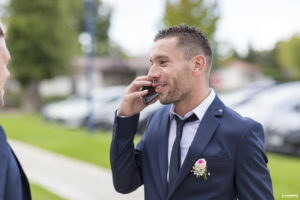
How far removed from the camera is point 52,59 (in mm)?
25484

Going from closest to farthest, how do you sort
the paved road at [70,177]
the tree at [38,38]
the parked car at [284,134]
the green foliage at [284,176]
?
the green foliage at [284,176]
the paved road at [70,177]
the parked car at [284,134]
the tree at [38,38]

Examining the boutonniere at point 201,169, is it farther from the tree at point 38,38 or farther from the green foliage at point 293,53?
the green foliage at point 293,53

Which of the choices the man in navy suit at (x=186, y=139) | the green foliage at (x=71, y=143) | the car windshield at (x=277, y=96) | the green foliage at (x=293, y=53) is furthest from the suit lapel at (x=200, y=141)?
the green foliage at (x=293, y=53)

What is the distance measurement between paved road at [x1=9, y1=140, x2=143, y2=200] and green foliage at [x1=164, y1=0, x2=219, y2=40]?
14391 mm

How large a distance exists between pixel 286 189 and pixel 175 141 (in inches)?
147

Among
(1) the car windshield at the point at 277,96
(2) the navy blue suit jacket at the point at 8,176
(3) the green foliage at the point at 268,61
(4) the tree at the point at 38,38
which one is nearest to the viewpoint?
(2) the navy blue suit jacket at the point at 8,176

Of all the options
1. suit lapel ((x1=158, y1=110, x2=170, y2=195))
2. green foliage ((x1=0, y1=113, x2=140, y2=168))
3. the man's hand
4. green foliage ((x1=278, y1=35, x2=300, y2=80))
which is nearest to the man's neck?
suit lapel ((x1=158, y1=110, x2=170, y2=195))

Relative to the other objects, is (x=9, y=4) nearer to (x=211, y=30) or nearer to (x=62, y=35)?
(x=62, y=35)

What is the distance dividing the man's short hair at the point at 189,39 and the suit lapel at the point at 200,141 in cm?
34

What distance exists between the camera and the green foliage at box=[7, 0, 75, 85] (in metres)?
24.7

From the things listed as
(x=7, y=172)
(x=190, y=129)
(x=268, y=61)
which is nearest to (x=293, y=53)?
(x=268, y=61)

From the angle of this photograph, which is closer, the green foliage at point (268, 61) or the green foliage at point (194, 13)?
the green foliage at point (194, 13)

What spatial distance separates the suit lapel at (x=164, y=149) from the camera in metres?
1.91

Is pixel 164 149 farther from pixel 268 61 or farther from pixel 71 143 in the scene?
pixel 268 61
